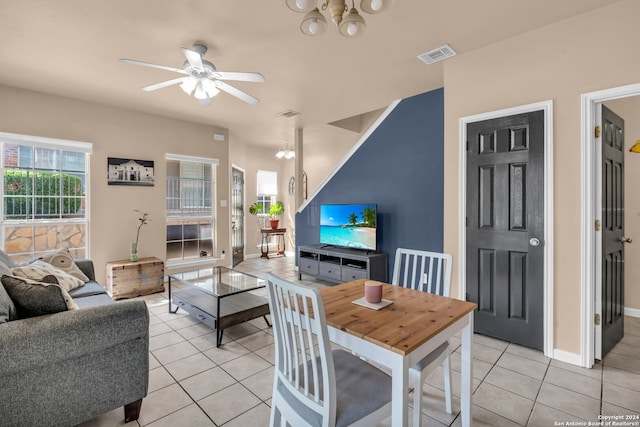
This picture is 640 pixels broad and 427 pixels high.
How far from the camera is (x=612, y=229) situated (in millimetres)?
2574

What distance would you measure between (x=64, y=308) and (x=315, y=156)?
233 inches

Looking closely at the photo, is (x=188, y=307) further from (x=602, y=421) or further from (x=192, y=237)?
(x=602, y=421)

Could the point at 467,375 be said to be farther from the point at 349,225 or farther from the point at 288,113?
the point at 288,113

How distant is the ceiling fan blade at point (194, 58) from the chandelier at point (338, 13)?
3.50 ft

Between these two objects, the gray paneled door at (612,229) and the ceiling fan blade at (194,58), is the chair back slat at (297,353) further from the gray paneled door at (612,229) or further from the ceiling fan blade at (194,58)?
the gray paneled door at (612,229)

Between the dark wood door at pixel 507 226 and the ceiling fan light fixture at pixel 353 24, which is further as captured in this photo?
the dark wood door at pixel 507 226

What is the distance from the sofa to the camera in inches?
54.9

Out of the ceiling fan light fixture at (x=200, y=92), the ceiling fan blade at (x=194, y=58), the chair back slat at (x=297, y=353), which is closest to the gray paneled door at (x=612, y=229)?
the chair back slat at (x=297, y=353)

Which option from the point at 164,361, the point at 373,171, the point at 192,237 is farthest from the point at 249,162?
the point at 164,361

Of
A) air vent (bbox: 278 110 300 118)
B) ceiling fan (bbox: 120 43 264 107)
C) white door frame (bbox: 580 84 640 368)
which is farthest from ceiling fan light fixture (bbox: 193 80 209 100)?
white door frame (bbox: 580 84 640 368)

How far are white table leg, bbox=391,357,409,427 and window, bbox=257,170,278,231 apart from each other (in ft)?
21.6

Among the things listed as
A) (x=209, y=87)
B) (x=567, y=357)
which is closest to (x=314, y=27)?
(x=209, y=87)

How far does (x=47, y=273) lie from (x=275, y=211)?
503cm

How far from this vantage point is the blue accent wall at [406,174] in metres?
3.73
